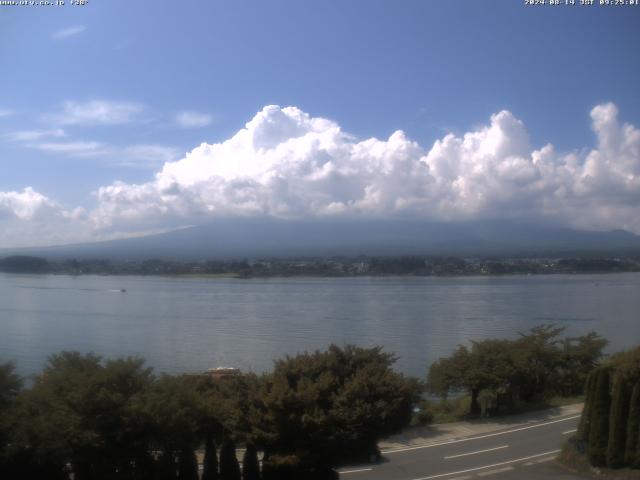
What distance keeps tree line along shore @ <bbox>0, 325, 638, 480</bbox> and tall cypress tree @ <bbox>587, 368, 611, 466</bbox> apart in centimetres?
5

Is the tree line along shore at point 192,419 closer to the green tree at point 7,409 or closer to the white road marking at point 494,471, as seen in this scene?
the green tree at point 7,409

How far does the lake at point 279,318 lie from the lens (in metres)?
23.5

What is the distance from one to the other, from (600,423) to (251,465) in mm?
4270

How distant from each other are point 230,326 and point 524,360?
17691 mm

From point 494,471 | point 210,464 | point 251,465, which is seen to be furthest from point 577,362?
point 210,464

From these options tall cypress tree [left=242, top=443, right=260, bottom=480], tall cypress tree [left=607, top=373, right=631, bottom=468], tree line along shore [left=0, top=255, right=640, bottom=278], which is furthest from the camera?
tree line along shore [left=0, top=255, right=640, bottom=278]

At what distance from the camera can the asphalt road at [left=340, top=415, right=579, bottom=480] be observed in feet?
28.6

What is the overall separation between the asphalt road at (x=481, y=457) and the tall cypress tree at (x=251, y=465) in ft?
4.78

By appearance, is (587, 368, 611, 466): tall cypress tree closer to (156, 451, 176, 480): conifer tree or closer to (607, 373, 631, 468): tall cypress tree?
(607, 373, 631, 468): tall cypress tree

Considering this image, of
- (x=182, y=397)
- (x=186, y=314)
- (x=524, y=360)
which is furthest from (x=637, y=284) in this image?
(x=182, y=397)

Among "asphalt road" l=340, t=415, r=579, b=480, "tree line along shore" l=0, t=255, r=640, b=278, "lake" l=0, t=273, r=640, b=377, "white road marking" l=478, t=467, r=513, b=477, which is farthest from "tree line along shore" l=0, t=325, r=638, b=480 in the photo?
"tree line along shore" l=0, t=255, r=640, b=278

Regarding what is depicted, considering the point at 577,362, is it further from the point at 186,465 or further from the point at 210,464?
the point at 186,465

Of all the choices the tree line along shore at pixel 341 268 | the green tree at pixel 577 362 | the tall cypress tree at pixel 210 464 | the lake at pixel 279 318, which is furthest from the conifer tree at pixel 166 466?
the tree line along shore at pixel 341 268

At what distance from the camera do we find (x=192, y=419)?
24.5ft
